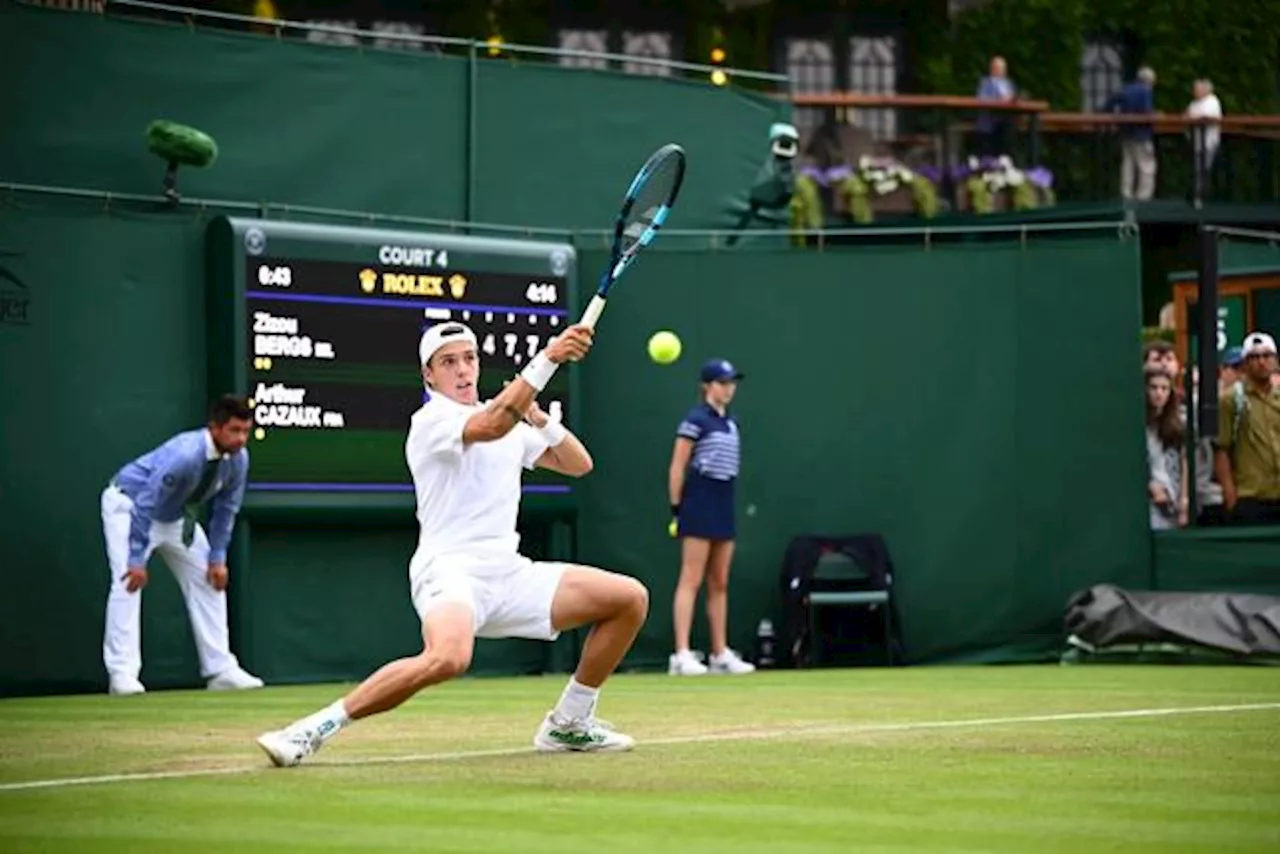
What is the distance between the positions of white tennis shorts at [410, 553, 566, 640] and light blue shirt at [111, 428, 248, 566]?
6396 mm

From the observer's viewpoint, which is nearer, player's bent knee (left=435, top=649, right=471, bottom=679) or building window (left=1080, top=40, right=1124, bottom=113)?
player's bent knee (left=435, top=649, right=471, bottom=679)

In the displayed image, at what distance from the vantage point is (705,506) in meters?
19.2

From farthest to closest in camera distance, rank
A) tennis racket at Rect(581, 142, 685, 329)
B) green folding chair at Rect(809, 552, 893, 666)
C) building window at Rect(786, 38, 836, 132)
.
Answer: building window at Rect(786, 38, 836, 132) < green folding chair at Rect(809, 552, 893, 666) < tennis racket at Rect(581, 142, 685, 329)

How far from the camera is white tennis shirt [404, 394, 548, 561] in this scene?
33.9ft

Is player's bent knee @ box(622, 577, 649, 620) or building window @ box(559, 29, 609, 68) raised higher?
building window @ box(559, 29, 609, 68)

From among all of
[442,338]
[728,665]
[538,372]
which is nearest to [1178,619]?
[728,665]

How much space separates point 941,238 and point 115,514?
33.3 feet

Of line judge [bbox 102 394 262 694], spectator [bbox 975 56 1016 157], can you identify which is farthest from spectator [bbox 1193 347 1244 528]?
line judge [bbox 102 394 262 694]

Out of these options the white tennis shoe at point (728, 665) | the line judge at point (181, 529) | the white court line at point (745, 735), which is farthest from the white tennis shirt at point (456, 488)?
the white tennis shoe at point (728, 665)

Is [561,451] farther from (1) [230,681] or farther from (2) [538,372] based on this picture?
(1) [230,681]

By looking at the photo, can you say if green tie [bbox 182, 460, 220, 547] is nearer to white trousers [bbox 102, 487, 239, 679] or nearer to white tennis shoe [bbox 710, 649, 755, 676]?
white trousers [bbox 102, 487, 239, 679]

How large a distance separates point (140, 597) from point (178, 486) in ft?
3.46

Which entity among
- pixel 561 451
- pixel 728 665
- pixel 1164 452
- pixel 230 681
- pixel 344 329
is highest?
pixel 344 329

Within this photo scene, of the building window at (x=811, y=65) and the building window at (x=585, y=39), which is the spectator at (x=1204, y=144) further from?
the building window at (x=585, y=39)
